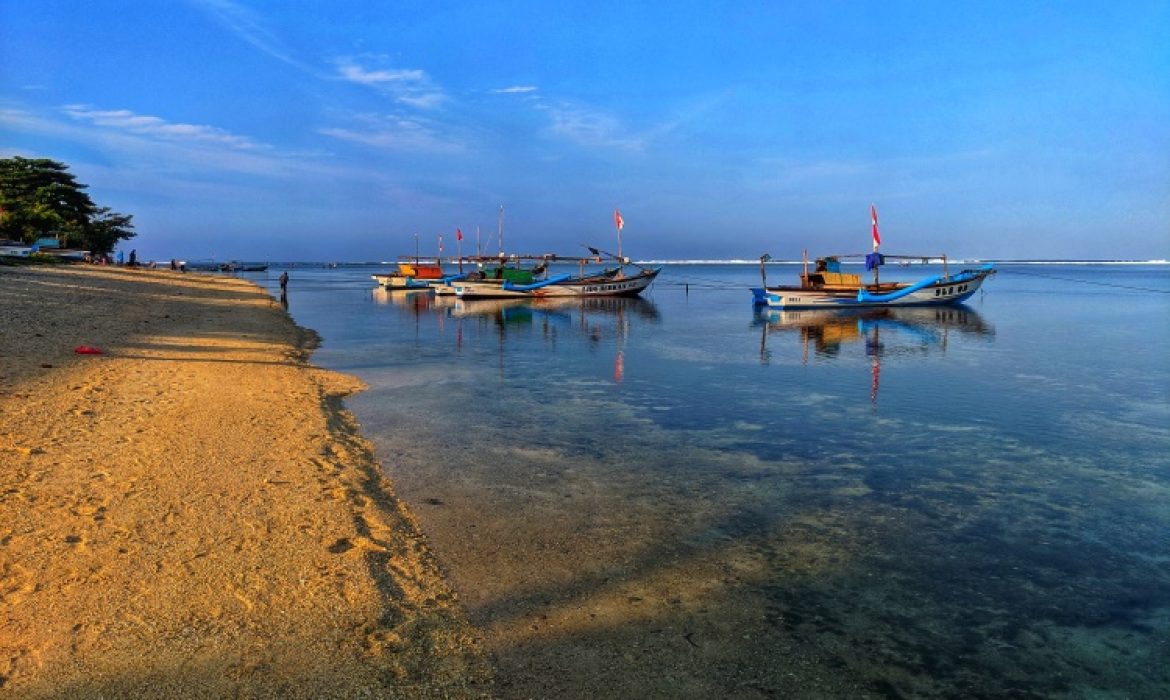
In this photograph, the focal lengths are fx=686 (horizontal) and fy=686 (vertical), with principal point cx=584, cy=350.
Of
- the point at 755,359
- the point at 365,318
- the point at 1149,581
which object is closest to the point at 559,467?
the point at 1149,581

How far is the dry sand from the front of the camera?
414 centimetres

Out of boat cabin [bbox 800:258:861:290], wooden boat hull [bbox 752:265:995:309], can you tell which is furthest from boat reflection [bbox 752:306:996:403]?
boat cabin [bbox 800:258:861:290]

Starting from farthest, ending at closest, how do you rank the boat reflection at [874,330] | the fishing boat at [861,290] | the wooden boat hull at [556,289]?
the wooden boat hull at [556,289], the fishing boat at [861,290], the boat reflection at [874,330]

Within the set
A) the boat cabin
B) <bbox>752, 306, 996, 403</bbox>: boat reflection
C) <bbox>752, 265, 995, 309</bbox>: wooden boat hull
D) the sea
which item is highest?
the boat cabin

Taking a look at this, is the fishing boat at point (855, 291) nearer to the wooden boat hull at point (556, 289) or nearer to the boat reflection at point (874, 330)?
the boat reflection at point (874, 330)

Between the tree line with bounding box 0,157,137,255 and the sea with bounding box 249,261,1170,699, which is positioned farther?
the tree line with bounding box 0,157,137,255

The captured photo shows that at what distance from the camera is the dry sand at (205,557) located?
13.6ft

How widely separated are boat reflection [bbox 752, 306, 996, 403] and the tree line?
2280 inches

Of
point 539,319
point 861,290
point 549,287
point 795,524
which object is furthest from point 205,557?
point 549,287

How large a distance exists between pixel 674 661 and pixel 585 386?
11.9 meters

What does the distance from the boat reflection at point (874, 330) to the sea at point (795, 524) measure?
3.80 metres

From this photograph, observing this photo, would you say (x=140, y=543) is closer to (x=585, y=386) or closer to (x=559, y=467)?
(x=559, y=467)

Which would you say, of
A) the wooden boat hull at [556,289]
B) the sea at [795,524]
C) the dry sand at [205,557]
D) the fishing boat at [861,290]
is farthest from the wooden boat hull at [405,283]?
the dry sand at [205,557]

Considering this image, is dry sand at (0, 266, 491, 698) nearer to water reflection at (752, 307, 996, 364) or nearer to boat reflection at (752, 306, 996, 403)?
boat reflection at (752, 306, 996, 403)
